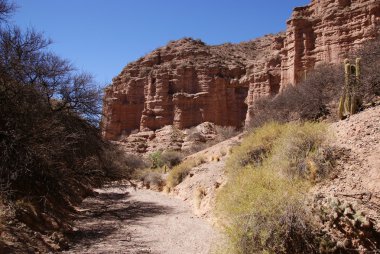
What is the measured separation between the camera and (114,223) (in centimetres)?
1045

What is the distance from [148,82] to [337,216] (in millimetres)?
45970

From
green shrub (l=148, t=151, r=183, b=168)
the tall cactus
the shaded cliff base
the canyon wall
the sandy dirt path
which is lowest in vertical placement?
the sandy dirt path

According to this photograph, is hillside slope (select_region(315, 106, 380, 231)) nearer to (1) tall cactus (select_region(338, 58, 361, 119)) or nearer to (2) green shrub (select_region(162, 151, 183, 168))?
(1) tall cactus (select_region(338, 58, 361, 119))

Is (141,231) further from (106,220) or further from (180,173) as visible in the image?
(180,173)

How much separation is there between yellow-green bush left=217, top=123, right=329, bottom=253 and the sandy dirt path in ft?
5.46

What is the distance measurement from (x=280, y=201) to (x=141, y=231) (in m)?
5.14

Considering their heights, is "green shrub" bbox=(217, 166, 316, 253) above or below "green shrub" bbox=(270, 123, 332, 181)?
below

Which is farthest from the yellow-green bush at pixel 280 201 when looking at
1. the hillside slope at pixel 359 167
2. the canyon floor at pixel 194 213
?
the canyon floor at pixel 194 213

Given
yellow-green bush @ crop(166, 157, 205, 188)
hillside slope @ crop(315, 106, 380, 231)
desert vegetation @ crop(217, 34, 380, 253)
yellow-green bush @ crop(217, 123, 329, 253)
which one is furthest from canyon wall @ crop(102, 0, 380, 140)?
yellow-green bush @ crop(217, 123, 329, 253)

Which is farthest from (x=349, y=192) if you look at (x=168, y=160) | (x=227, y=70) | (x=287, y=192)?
(x=227, y=70)

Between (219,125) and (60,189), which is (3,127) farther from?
(219,125)

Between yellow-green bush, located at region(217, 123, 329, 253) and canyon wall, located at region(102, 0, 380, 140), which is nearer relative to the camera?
yellow-green bush, located at region(217, 123, 329, 253)

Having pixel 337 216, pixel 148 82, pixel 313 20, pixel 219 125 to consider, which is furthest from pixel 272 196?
pixel 148 82

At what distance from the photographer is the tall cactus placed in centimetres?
982
